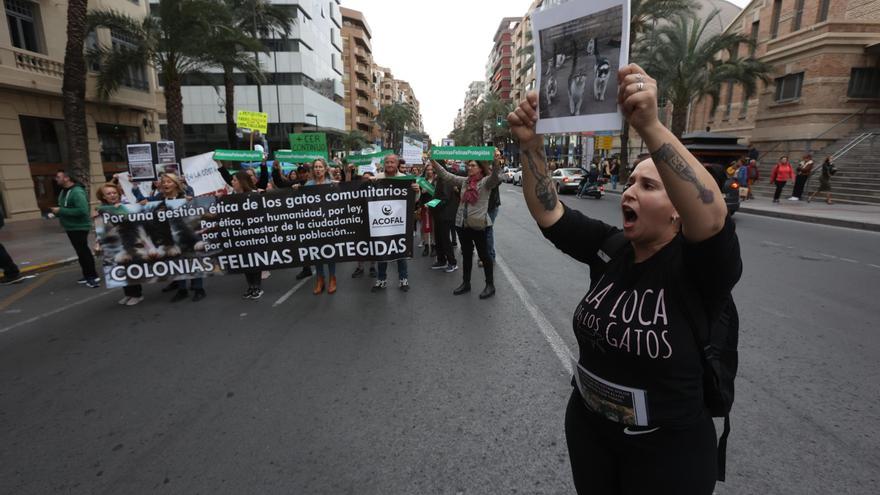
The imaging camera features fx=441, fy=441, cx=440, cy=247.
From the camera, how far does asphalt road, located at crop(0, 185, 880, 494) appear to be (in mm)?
2678

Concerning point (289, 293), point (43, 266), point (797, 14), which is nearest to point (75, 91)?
point (43, 266)

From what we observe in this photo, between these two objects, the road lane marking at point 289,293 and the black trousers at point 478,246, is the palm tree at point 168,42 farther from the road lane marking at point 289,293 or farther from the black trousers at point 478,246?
the black trousers at point 478,246

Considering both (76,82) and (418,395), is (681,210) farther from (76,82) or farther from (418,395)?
(76,82)

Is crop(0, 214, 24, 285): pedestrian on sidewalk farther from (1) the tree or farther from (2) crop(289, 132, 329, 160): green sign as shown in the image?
(1) the tree

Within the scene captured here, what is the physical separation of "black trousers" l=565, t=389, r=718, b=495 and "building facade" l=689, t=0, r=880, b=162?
27874mm

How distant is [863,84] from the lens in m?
21.8

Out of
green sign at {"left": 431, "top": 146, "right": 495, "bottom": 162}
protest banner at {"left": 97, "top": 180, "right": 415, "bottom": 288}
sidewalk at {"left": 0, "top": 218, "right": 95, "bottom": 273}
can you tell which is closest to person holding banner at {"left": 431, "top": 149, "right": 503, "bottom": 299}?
green sign at {"left": 431, "top": 146, "right": 495, "bottom": 162}

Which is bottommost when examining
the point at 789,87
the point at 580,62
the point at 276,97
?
the point at 580,62

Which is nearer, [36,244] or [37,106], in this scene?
[36,244]

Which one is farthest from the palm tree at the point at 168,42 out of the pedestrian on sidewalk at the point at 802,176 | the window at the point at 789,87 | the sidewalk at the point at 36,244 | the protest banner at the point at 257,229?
the window at the point at 789,87

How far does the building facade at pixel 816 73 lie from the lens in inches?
842

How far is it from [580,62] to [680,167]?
23.7 inches

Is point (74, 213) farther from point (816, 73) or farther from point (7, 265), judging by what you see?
point (816, 73)

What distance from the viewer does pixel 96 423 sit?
10.8 ft
